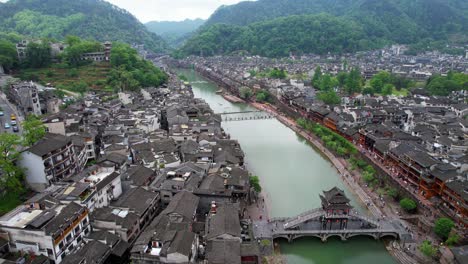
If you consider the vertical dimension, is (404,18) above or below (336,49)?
above

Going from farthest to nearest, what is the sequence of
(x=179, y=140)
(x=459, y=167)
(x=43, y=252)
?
(x=179, y=140) → (x=459, y=167) → (x=43, y=252)

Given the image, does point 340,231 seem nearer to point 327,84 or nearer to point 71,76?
point 327,84

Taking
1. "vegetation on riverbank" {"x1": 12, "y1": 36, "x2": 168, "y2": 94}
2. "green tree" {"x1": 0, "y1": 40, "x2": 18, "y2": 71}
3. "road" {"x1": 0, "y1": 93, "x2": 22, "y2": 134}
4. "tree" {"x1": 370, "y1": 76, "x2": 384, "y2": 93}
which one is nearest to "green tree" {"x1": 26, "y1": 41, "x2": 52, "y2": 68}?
"vegetation on riverbank" {"x1": 12, "y1": 36, "x2": 168, "y2": 94}

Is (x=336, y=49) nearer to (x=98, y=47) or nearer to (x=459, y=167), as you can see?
(x=98, y=47)

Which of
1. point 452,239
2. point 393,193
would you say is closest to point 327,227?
point 452,239

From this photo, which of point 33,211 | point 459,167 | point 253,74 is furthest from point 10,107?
point 253,74

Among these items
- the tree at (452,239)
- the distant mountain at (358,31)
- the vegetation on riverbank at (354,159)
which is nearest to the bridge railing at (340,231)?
the tree at (452,239)

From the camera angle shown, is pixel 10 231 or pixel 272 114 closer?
pixel 10 231
